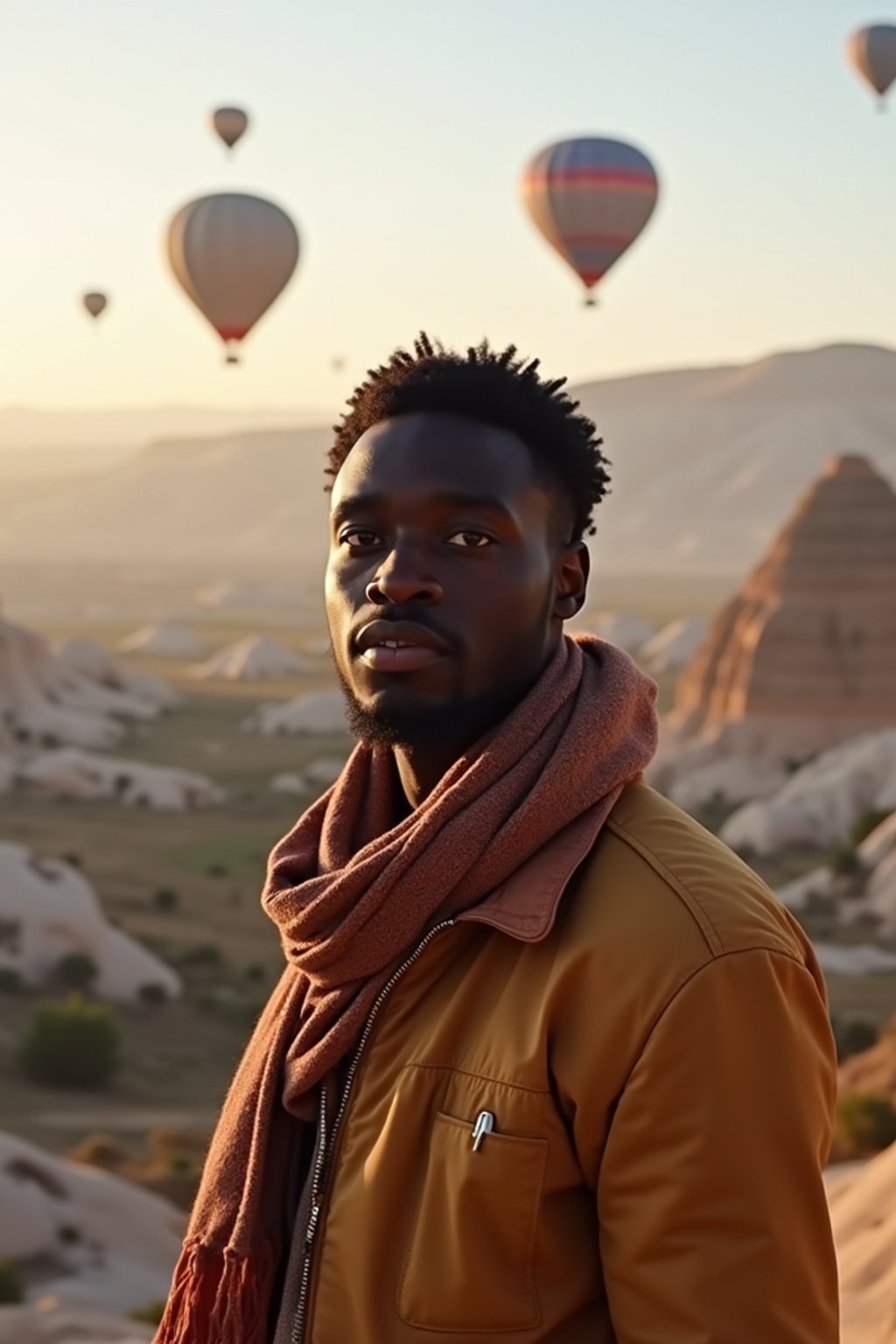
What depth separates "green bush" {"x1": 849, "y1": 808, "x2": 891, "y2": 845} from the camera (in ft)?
116

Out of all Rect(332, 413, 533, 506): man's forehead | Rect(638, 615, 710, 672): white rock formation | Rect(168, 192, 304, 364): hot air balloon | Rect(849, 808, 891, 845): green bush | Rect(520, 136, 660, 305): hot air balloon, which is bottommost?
Rect(638, 615, 710, 672): white rock formation

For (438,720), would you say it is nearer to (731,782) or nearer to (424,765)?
(424,765)

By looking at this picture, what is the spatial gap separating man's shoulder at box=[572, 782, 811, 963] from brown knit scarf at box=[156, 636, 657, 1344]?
0.07m

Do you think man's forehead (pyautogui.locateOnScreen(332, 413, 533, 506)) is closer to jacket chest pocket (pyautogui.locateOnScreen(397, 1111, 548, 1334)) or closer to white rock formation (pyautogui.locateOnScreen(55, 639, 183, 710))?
jacket chest pocket (pyautogui.locateOnScreen(397, 1111, 548, 1334))

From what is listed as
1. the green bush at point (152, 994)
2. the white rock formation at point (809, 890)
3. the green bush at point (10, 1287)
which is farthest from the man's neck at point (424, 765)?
the white rock formation at point (809, 890)

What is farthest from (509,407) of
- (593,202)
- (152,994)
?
(593,202)

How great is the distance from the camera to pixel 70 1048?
2180cm

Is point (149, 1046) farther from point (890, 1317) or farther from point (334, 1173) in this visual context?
point (334, 1173)

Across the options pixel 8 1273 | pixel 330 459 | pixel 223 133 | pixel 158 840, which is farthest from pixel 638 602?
pixel 330 459

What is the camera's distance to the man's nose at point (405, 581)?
2631mm

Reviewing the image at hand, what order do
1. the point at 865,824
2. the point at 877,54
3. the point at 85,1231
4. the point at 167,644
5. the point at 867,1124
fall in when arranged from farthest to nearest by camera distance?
the point at 167,644 < the point at 877,54 < the point at 865,824 < the point at 867,1124 < the point at 85,1231

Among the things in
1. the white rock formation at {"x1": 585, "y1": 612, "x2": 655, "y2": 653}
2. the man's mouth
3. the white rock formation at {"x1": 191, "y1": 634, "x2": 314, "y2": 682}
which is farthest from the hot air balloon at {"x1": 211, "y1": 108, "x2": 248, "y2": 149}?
the man's mouth

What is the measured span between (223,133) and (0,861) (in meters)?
32.6

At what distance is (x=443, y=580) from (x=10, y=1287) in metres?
11.9
